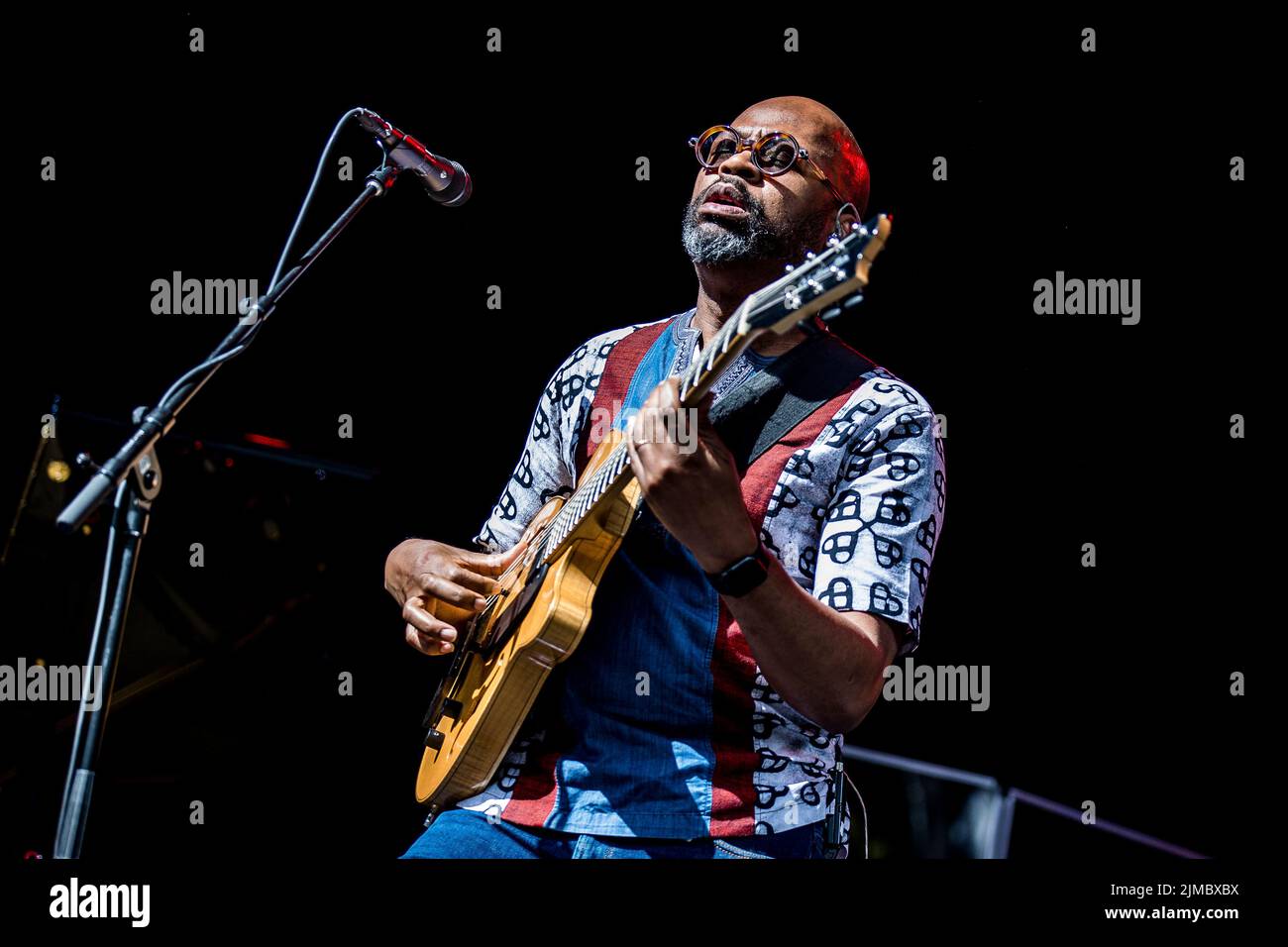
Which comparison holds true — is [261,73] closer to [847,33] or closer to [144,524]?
[847,33]

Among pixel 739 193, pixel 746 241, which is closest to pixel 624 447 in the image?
pixel 746 241

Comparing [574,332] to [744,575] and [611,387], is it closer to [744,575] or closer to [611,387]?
[611,387]

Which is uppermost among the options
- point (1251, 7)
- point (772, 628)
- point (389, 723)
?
point (1251, 7)

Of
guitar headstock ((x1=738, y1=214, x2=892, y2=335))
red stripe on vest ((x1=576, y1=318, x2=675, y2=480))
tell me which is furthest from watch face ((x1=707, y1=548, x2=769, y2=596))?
red stripe on vest ((x1=576, y1=318, x2=675, y2=480))

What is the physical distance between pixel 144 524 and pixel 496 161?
2875 mm

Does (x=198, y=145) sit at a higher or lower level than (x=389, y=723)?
higher

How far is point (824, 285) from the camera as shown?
→ 1.85m

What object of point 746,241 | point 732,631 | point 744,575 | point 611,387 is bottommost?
point 732,631

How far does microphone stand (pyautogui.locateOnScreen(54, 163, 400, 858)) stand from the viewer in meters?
1.79

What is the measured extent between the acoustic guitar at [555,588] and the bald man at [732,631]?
3.2 inches

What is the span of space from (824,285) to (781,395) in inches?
24.2

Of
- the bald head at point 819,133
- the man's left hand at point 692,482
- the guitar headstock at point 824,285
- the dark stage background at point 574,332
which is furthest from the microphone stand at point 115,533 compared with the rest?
the dark stage background at point 574,332

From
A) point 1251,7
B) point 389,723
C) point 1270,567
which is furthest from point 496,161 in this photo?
point 1270,567

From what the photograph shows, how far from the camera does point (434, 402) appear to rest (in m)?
4.61
